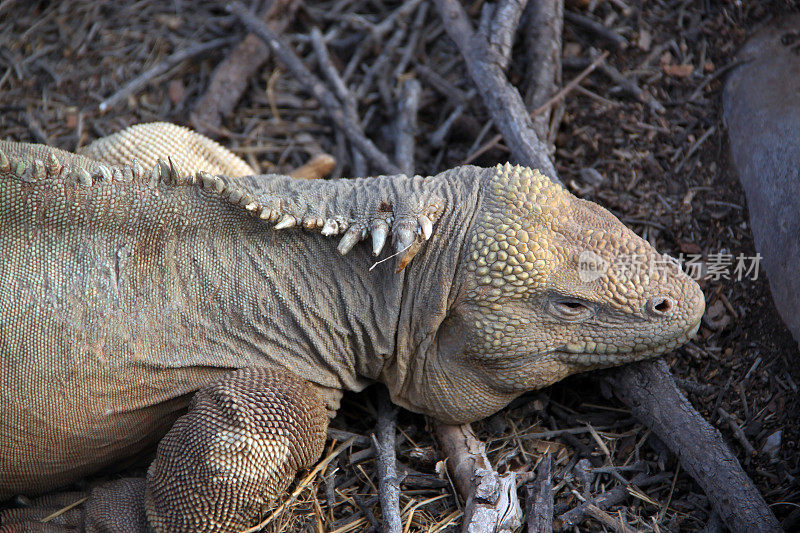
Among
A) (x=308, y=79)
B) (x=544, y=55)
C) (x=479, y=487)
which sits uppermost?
(x=544, y=55)

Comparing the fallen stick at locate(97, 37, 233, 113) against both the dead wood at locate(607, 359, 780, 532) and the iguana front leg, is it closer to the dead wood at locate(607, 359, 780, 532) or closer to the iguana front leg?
the iguana front leg

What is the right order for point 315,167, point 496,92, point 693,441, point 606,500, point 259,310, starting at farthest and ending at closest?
point 315,167 < point 496,92 < point 259,310 < point 606,500 < point 693,441

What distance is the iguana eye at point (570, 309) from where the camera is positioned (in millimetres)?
3678

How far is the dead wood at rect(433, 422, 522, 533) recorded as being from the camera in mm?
3566

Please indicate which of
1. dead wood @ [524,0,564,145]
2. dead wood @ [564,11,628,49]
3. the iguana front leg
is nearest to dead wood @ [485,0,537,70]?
dead wood @ [524,0,564,145]

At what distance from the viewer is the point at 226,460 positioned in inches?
139

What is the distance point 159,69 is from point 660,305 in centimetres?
464

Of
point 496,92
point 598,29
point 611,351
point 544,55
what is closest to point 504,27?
point 544,55

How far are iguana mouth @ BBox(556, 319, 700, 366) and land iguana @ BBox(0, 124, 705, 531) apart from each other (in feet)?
0.04

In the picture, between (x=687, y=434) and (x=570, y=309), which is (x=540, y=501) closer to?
(x=687, y=434)

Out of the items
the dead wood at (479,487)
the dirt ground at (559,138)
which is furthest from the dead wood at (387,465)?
the dead wood at (479,487)

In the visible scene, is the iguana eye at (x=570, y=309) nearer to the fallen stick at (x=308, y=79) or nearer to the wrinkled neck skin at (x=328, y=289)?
the wrinkled neck skin at (x=328, y=289)

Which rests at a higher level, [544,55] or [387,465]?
[544,55]

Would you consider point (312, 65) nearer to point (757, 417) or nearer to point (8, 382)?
point (8, 382)
